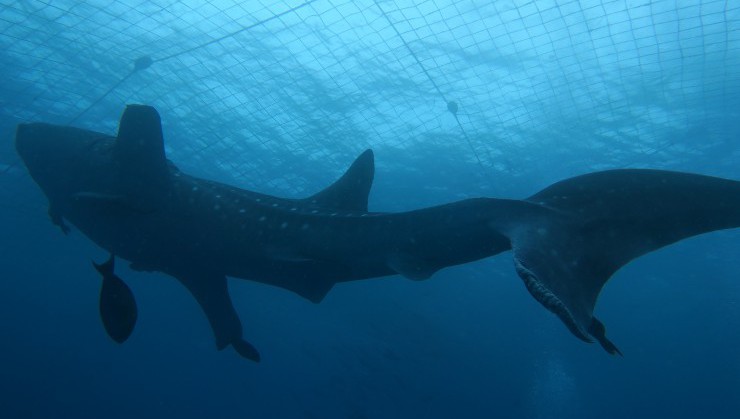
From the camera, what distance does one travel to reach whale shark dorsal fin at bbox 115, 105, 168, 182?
17.1 feet

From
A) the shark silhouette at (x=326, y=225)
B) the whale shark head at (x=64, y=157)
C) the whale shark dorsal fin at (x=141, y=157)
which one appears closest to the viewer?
the shark silhouette at (x=326, y=225)

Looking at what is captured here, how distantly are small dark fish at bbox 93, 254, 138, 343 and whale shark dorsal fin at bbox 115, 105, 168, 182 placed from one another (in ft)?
3.89

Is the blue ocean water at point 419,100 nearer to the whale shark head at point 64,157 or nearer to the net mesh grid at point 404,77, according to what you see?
the net mesh grid at point 404,77

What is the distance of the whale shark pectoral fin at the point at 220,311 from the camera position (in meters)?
6.27

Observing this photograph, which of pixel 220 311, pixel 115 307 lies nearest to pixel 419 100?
pixel 220 311

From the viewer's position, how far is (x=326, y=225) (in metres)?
4.66

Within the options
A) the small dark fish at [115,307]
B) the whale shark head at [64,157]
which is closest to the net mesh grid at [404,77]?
the whale shark head at [64,157]

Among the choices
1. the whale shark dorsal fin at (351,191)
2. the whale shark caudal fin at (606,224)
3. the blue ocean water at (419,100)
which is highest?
the whale shark caudal fin at (606,224)

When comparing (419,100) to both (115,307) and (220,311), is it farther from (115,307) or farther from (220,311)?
(115,307)

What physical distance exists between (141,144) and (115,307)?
76.8 inches

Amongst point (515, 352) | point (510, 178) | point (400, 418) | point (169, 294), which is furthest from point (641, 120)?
point (169, 294)

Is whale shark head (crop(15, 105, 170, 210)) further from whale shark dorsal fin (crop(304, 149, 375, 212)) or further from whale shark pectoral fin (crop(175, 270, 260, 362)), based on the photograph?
whale shark dorsal fin (crop(304, 149, 375, 212))

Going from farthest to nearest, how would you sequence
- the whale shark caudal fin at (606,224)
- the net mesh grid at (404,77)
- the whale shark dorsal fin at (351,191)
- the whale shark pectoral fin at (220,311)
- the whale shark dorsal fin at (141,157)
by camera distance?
the net mesh grid at (404,77)
the whale shark pectoral fin at (220,311)
the whale shark dorsal fin at (351,191)
the whale shark dorsal fin at (141,157)
the whale shark caudal fin at (606,224)

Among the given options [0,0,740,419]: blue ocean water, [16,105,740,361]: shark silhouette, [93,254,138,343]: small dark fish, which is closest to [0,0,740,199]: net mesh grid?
[0,0,740,419]: blue ocean water
